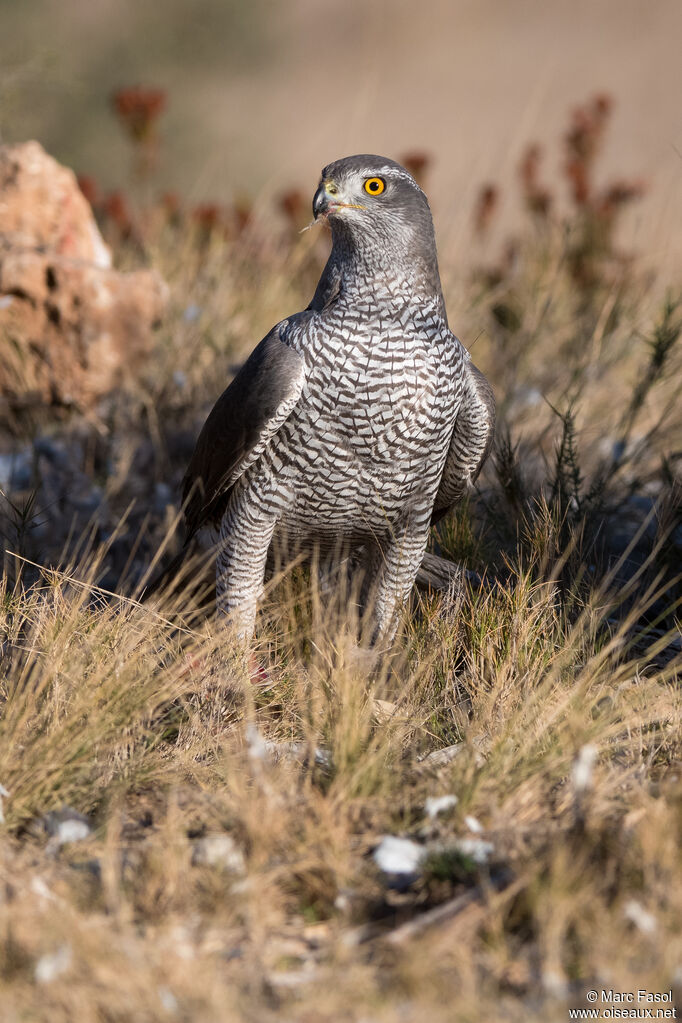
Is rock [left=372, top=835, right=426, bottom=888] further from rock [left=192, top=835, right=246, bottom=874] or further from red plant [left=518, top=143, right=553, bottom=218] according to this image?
red plant [left=518, top=143, right=553, bottom=218]

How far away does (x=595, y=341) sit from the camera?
4.92m

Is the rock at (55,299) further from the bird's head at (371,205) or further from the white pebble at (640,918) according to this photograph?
the white pebble at (640,918)

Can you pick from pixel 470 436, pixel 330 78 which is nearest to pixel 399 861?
pixel 470 436

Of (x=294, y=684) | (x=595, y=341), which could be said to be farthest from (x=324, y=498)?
(x=595, y=341)

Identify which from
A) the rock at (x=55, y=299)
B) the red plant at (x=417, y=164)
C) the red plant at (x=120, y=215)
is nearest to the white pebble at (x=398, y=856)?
the rock at (x=55, y=299)

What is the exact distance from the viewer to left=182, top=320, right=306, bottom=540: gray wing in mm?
3021

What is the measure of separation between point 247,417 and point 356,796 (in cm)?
123

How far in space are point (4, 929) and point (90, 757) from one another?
0.66 meters

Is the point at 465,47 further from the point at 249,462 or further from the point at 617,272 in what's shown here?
the point at 249,462

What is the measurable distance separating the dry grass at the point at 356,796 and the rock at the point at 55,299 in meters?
1.36

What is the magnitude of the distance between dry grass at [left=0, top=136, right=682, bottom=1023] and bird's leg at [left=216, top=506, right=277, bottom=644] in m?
0.13

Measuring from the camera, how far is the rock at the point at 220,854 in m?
2.11

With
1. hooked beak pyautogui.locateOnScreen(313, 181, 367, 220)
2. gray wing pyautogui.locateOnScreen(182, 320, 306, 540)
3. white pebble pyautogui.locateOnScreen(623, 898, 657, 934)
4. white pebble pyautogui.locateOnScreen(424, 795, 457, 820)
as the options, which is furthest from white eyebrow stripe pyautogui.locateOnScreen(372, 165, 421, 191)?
white pebble pyautogui.locateOnScreen(623, 898, 657, 934)

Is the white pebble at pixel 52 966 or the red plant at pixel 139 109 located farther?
the red plant at pixel 139 109
